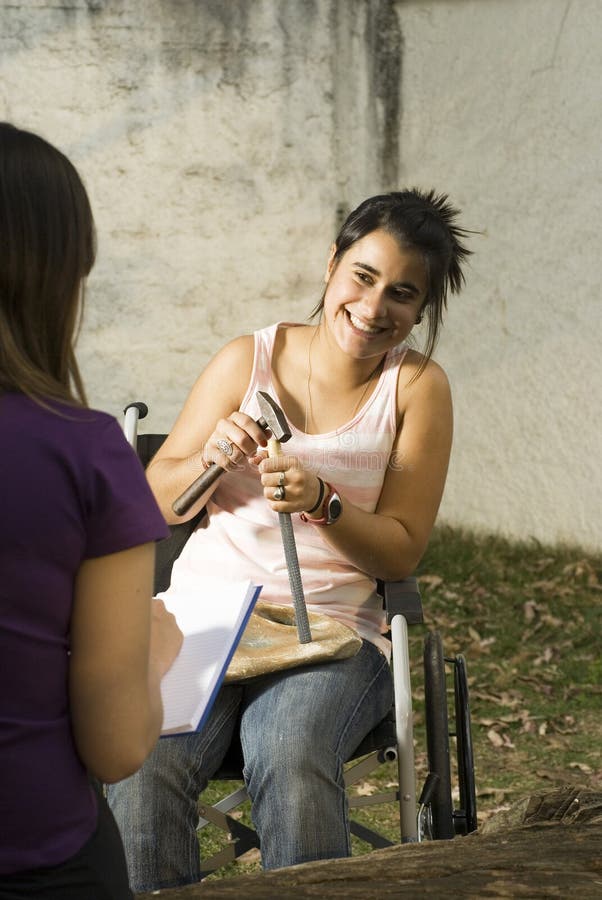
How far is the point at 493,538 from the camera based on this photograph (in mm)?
6137

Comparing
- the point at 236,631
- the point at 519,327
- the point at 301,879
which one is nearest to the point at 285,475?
the point at 236,631

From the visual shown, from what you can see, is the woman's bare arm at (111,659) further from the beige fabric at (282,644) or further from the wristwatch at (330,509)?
the wristwatch at (330,509)

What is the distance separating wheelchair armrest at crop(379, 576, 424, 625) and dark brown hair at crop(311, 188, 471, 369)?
0.54 meters

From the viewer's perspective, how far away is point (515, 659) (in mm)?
5074

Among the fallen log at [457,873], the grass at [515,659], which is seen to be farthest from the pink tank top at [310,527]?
the grass at [515,659]

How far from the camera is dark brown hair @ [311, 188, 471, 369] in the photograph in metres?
2.71

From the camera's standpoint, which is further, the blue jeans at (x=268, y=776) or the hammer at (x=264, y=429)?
the hammer at (x=264, y=429)

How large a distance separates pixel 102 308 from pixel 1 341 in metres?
4.89

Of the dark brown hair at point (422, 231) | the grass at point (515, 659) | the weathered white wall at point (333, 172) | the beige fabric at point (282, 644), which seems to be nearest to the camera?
the beige fabric at point (282, 644)

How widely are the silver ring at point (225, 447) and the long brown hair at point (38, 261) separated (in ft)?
4.10

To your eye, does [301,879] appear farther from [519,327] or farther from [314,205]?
[314,205]

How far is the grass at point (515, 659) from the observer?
4113 mm

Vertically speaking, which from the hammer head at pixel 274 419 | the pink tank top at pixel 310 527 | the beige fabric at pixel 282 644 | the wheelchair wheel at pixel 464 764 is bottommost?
the wheelchair wheel at pixel 464 764

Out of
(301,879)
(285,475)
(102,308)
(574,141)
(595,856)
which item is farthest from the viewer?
(102,308)
